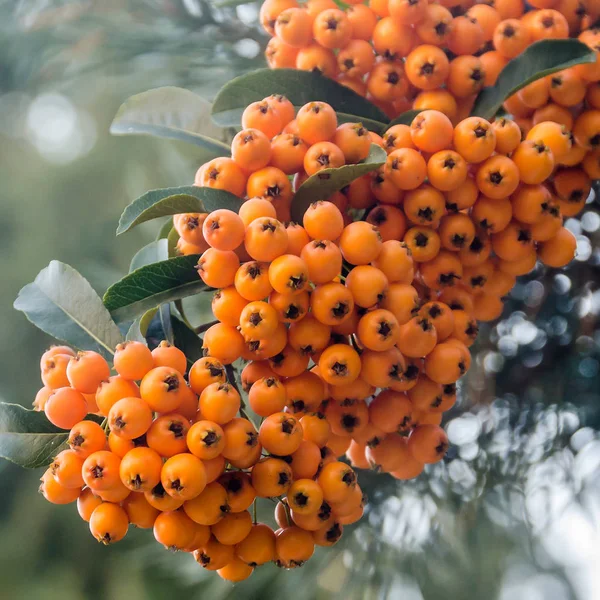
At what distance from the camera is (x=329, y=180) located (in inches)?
35.0

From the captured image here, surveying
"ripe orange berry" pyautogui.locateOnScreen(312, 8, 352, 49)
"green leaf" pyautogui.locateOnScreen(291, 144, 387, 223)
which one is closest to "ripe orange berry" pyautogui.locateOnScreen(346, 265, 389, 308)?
"green leaf" pyautogui.locateOnScreen(291, 144, 387, 223)

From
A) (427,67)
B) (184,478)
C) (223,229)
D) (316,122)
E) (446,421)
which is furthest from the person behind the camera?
(446,421)

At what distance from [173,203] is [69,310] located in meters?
0.23

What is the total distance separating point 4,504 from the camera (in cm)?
234

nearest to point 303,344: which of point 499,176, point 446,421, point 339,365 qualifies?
point 339,365

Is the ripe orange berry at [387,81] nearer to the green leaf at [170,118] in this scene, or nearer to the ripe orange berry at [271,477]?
the green leaf at [170,118]

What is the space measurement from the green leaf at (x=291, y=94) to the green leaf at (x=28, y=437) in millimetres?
539

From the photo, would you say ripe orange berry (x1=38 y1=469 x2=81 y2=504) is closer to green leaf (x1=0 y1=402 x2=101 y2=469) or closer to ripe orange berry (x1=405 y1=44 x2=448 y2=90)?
green leaf (x1=0 y1=402 x2=101 y2=469)

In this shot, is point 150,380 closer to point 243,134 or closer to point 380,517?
point 243,134

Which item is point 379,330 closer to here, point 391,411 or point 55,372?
point 391,411

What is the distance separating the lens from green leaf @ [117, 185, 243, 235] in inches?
33.6

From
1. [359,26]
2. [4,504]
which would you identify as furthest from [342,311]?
[4,504]

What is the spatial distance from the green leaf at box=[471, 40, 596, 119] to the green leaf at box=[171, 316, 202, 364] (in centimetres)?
58

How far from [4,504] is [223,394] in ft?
6.37
